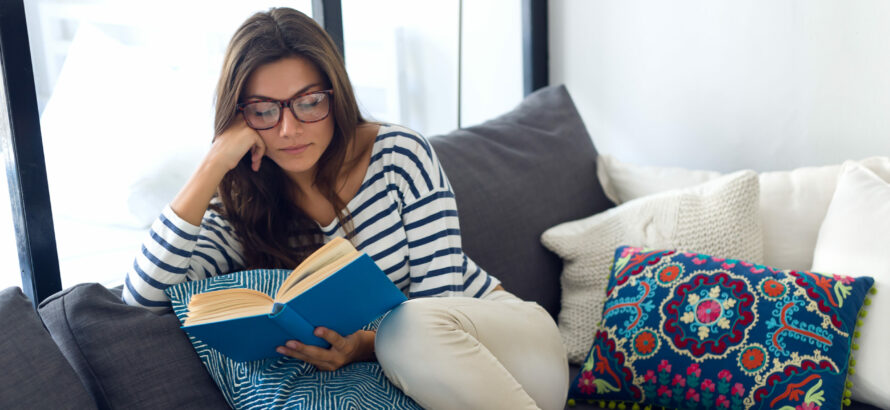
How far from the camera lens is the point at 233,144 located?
1.37 meters

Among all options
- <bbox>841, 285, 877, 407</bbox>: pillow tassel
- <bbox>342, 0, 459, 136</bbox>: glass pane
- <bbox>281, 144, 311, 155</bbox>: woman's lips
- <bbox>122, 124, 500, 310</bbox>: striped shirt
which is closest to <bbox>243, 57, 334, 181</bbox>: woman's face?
<bbox>281, 144, 311, 155</bbox>: woman's lips

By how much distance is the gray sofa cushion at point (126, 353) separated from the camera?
1115 mm

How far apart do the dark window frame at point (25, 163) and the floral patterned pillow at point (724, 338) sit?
1004 mm

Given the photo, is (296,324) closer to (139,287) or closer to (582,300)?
(139,287)

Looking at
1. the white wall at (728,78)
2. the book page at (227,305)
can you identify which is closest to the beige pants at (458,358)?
the book page at (227,305)

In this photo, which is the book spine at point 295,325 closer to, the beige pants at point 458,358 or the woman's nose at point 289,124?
the beige pants at point 458,358

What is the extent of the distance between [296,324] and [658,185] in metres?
1.15

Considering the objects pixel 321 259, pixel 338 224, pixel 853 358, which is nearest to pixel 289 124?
pixel 338 224

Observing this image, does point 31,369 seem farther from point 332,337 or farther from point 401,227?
point 401,227

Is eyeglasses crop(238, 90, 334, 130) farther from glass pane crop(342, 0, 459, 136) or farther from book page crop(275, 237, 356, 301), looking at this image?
glass pane crop(342, 0, 459, 136)

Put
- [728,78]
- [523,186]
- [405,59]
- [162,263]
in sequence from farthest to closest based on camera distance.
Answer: [405,59]
[728,78]
[523,186]
[162,263]

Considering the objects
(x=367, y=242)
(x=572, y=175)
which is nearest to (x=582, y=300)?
(x=572, y=175)

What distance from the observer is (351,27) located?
1.98 metres

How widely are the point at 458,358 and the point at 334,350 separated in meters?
0.20
